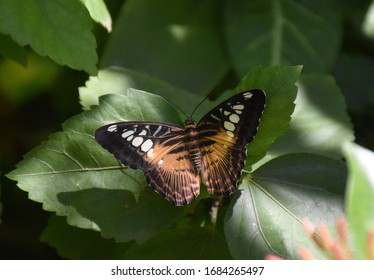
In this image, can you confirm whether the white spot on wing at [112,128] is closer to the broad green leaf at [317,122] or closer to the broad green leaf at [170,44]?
the broad green leaf at [317,122]

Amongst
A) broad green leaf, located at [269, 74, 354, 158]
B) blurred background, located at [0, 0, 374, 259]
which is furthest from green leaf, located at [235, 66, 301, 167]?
blurred background, located at [0, 0, 374, 259]

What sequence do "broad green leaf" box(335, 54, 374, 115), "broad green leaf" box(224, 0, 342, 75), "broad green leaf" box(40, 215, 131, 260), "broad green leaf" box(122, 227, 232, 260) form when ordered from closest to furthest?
"broad green leaf" box(122, 227, 232, 260)
"broad green leaf" box(40, 215, 131, 260)
"broad green leaf" box(224, 0, 342, 75)
"broad green leaf" box(335, 54, 374, 115)

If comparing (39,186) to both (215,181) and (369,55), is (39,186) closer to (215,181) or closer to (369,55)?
(215,181)

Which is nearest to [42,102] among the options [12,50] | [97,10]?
[12,50]

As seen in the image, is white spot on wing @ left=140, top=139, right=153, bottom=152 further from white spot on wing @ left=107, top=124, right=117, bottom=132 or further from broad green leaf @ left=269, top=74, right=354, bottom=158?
broad green leaf @ left=269, top=74, right=354, bottom=158

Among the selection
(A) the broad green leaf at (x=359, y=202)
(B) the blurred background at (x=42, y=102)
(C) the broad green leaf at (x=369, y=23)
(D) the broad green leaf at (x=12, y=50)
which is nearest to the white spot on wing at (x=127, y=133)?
(D) the broad green leaf at (x=12, y=50)
